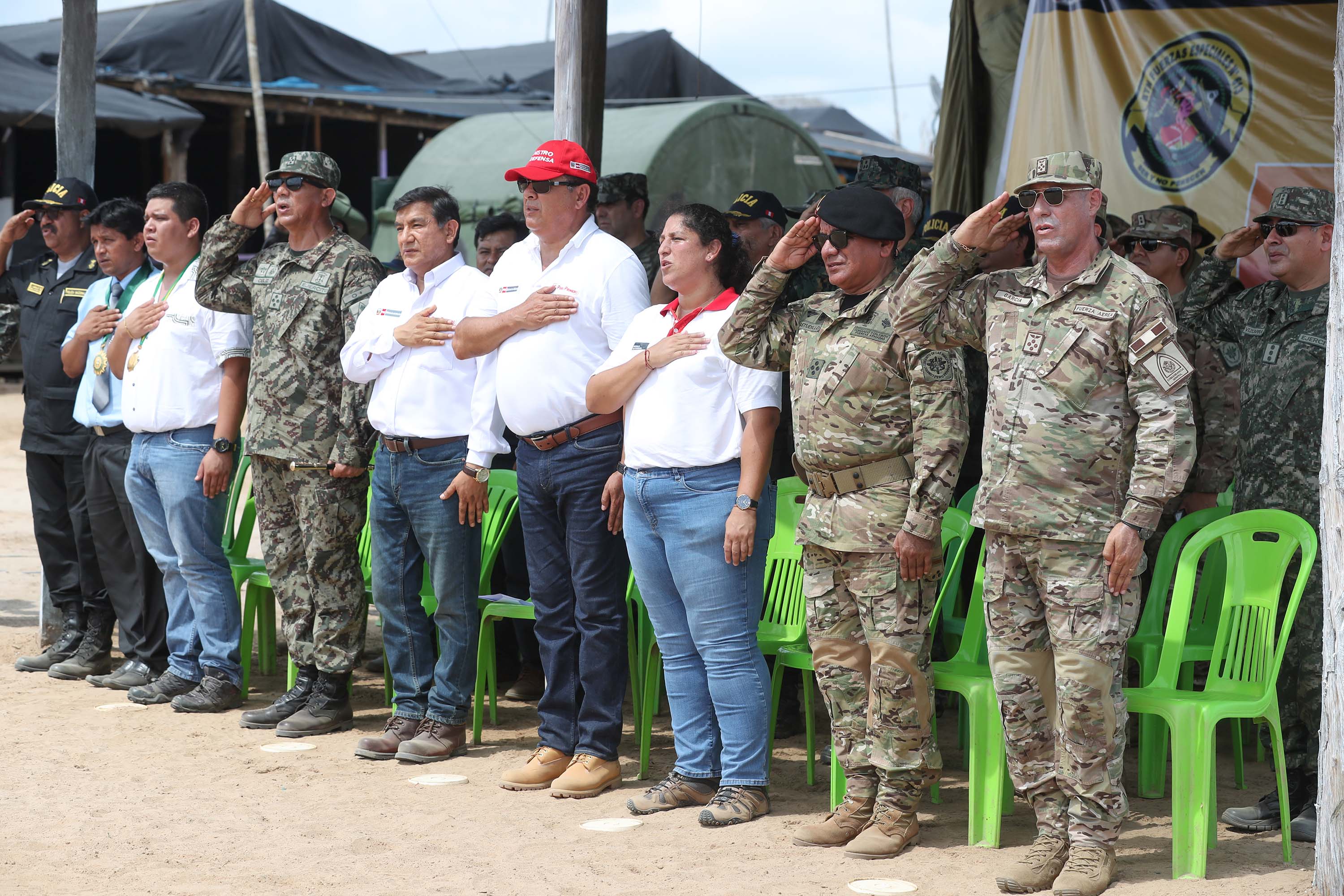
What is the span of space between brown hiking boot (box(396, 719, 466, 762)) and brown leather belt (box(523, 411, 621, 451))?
1279mm

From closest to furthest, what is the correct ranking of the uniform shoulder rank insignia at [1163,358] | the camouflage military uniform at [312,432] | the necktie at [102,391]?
A: the uniform shoulder rank insignia at [1163,358] → the camouflage military uniform at [312,432] → the necktie at [102,391]

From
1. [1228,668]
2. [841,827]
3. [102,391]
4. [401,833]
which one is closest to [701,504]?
[841,827]

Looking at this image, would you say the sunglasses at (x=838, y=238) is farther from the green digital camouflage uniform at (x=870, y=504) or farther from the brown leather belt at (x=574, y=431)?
the brown leather belt at (x=574, y=431)

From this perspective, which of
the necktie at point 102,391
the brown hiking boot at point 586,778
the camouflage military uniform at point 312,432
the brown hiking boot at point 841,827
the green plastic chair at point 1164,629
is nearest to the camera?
the brown hiking boot at point 841,827

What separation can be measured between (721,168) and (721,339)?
363 inches

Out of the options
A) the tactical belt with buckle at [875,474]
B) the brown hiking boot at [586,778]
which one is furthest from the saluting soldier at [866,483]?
the brown hiking boot at [586,778]

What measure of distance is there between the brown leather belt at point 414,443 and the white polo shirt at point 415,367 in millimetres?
13

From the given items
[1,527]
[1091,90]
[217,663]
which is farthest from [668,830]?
[1,527]

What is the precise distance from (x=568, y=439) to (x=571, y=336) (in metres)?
0.35

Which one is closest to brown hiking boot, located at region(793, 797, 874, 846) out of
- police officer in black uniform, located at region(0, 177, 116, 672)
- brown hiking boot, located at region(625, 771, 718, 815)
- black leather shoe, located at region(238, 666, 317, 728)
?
brown hiking boot, located at region(625, 771, 718, 815)

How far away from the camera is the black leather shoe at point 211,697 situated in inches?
234

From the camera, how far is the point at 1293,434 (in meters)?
4.39

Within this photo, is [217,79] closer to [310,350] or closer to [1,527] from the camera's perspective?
[1,527]

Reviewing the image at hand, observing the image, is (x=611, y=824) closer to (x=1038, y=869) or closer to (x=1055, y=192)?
(x=1038, y=869)
